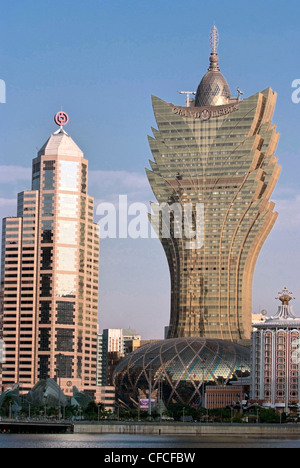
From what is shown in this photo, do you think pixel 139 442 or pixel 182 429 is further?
pixel 182 429

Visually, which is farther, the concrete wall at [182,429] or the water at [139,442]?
the concrete wall at [182,429]

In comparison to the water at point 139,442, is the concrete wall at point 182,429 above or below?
below

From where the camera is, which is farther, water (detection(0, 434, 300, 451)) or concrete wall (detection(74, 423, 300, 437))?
concrete wall (detection(74, 423, 300, 437))

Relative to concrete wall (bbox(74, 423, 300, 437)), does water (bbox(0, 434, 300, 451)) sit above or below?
above

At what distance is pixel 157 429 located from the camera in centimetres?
19038

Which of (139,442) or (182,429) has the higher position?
(139,442)
